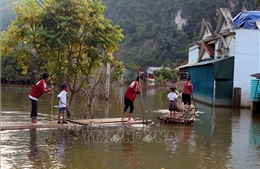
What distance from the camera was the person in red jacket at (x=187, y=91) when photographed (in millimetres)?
17109

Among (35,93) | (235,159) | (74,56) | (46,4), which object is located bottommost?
(235,159)

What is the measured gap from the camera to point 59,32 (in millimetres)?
13633

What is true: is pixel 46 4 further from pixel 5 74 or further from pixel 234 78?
pixel 5 74

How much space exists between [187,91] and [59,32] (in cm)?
709

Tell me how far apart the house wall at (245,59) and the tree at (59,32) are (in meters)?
13.1

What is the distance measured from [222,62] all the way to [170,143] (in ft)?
50.9

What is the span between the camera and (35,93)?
1184 cm

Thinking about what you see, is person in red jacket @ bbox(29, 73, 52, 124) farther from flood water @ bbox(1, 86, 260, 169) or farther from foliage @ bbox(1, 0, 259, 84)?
foliage @ bbox(1, 0, 259, 84)

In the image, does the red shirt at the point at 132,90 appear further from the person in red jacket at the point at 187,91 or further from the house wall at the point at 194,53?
the house wall at the point at 194,53

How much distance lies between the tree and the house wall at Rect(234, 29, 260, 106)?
13.1m

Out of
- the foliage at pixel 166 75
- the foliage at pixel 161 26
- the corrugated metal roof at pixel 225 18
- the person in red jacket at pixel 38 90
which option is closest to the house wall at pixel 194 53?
the corrugated metal roof at pixel 225 18

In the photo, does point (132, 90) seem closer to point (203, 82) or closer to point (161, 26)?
point (203, 82)

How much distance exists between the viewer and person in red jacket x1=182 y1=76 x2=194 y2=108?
17.1m

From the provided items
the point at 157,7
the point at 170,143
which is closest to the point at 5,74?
the point at 170,143
